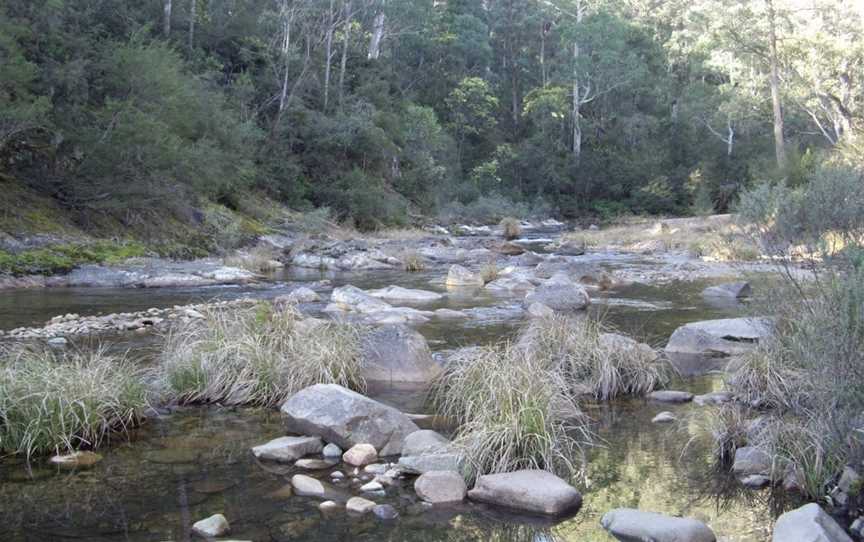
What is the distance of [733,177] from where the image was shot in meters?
44.2

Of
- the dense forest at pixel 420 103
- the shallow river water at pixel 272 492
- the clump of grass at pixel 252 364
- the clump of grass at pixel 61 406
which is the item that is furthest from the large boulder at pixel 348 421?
the dense forest at pixel 420 103

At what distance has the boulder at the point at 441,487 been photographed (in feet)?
17.0

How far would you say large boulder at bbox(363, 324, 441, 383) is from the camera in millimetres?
8539

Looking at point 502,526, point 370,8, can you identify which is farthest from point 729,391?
point 370,8

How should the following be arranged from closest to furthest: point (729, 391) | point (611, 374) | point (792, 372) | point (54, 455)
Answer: point (54, 455) < point (792, 372) < point (729, 391) < point (611, 374)

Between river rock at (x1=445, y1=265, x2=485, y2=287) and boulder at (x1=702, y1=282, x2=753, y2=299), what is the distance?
491 cm

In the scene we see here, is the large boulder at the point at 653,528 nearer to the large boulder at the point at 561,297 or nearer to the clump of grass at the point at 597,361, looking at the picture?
the clump of grass at the point at 597,361

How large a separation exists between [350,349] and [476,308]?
583 cm

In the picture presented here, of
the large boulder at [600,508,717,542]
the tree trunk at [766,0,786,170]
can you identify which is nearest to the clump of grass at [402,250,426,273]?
the large boulder at [600,508,717,542]

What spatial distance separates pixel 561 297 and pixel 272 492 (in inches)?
368

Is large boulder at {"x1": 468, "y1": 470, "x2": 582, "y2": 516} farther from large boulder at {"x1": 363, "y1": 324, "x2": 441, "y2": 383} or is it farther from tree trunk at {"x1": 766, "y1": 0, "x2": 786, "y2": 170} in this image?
tree trunk at {"x1": 766, "y1": 0, "x2": 786, "y2": 170}

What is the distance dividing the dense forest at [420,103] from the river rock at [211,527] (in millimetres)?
15440

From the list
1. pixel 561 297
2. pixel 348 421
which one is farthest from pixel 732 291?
pixel 348 421

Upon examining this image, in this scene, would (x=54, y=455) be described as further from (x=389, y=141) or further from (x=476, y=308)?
(x=389, y=141)
